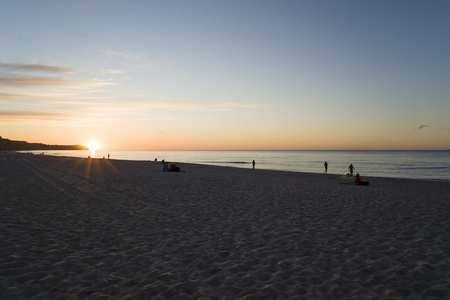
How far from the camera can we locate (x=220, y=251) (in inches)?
269

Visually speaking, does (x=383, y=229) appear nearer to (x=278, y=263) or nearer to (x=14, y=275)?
(x=278, y=263)

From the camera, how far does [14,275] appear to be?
5.27 meters

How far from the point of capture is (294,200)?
1409 cm

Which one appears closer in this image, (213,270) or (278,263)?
(213,270)

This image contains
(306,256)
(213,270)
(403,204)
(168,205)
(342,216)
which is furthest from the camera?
(403,204)

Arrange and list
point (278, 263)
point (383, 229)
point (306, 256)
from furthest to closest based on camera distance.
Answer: point (383, 229)
point (306, 256)
point (278, 263)

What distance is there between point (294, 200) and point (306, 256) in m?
7.72

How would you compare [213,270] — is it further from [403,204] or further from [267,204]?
[403,204]

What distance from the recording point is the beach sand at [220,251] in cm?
495

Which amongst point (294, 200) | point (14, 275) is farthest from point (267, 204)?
point (14, 275)

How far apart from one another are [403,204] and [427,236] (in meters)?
5.98

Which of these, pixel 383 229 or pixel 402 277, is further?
pixel 383 229

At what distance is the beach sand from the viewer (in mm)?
4949

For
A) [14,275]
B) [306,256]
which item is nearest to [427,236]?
[306,256]
